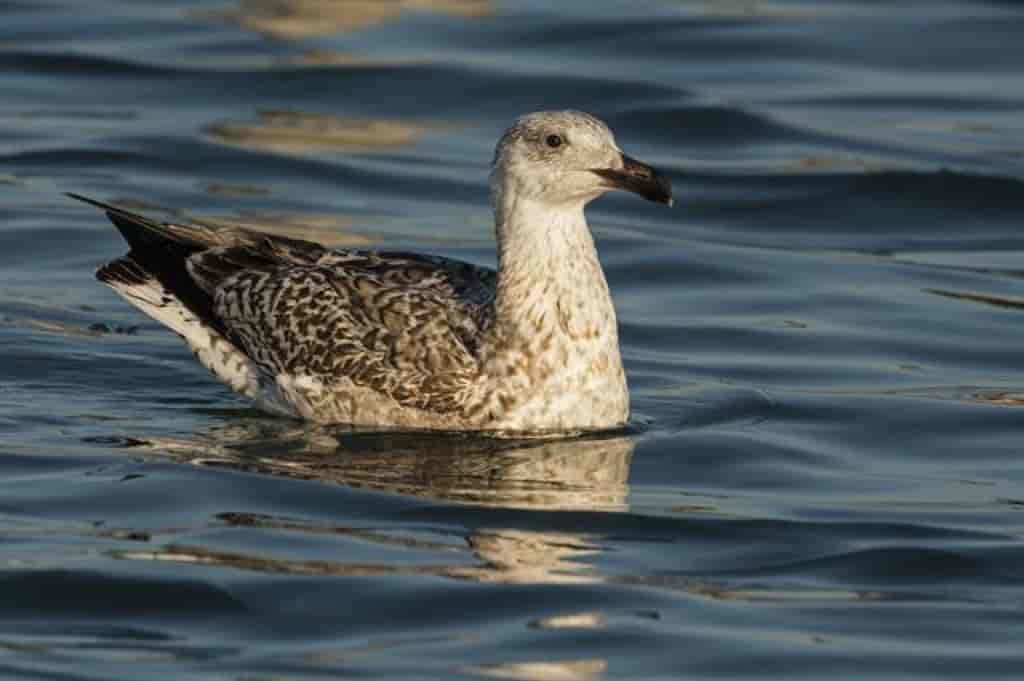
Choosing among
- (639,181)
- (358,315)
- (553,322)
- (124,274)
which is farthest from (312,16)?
(639,181)

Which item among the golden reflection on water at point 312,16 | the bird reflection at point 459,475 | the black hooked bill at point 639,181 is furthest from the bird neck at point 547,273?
the golden reflection on water at point 312,16

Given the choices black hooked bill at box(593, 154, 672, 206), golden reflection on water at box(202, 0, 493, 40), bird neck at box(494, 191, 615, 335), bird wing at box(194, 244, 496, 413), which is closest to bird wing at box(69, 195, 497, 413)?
bird wing at box(194, 244, 496, 413)

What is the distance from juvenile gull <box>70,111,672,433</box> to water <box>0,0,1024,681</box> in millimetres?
215

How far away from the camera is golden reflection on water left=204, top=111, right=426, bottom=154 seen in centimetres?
2216

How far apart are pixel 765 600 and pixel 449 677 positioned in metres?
1.69

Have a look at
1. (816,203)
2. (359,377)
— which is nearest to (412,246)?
(816,203)

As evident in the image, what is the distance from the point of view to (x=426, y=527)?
12398 mm

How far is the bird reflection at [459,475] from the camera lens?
11766mm

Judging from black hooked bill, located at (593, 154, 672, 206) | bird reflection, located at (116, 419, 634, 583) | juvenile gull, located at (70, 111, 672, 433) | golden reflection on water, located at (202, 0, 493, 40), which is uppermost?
golden reflection on water, located at (202, 0, 493, 40)

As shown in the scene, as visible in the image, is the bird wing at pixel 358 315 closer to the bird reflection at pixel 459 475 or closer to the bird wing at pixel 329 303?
the bird wing at pixel 329 303

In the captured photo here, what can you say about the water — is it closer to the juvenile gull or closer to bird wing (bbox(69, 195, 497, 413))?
the juvenile gull

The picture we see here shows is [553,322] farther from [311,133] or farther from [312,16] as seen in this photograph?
[312,16]

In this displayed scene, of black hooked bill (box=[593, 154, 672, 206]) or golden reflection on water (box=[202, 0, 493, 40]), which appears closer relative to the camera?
black hooked bill (box=[593, 154, 672, 206])

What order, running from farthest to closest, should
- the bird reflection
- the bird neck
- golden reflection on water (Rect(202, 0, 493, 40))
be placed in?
1. golden reflection on water (Rect(202, 0, 493, 40))
2. the bird neck
3. the bird reflection
